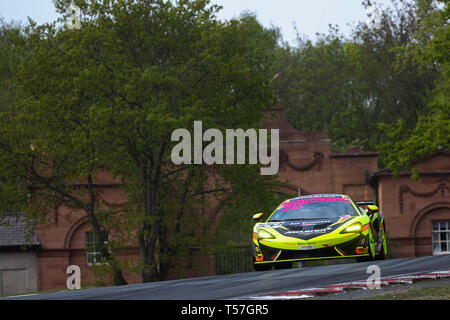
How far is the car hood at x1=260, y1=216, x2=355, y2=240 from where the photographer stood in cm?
1437

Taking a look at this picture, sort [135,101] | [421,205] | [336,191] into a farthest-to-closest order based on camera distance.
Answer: [336,191] < [421,205] < [135,101]

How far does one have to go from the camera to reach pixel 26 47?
3067 centimetres

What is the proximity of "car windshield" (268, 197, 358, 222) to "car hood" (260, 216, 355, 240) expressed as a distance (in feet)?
1.93

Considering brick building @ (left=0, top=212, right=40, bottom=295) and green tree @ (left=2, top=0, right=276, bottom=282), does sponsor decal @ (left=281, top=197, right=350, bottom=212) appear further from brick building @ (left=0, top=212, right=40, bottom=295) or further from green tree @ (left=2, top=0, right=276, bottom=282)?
brick building @ (left=0, top=212, right=40, bottom=295)

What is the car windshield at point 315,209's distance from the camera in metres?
15.6

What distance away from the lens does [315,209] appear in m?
15.9

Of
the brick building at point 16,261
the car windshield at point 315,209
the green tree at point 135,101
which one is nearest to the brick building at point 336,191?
the brick building at point 16,261

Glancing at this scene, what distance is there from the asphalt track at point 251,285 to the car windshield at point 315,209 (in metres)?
1.24

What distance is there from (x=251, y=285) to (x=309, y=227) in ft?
10.00

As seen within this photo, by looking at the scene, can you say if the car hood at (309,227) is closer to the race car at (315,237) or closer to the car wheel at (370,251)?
the race car at (315,237)

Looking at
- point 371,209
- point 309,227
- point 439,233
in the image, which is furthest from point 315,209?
point 439,233

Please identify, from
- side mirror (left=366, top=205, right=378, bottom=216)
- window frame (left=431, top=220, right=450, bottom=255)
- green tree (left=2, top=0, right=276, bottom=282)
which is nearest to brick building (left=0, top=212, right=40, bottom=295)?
green tree (left=2, top=0, right=276, bottom=282)

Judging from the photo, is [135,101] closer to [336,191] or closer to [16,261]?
[16,261]
